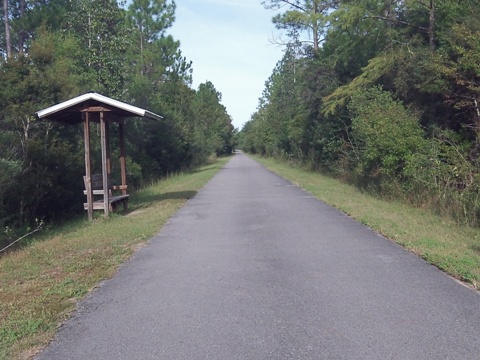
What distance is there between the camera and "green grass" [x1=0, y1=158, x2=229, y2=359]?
509cm

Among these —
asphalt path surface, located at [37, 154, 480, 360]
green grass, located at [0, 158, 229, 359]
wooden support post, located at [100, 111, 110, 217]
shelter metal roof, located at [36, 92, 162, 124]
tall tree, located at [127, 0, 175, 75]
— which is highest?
tall tree, located at [127, 0, 175, 75]

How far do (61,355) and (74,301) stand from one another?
1.66 meters

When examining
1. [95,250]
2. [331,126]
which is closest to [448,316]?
[95,250]

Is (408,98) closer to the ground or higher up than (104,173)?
higher up

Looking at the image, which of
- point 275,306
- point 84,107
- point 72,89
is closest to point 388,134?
point 84,107

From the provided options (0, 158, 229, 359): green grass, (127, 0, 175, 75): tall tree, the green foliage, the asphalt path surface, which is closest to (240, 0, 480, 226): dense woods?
the green foliage

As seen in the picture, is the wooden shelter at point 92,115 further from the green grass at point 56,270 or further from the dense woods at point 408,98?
the dense woods at point 408,98

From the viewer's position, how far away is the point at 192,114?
48.1 metres

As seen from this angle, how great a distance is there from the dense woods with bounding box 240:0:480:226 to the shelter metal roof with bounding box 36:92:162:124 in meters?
8.26

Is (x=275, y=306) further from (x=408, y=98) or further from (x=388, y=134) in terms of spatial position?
(x=408, y=98)

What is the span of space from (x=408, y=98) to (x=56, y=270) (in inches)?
650

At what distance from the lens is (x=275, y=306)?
566 cm

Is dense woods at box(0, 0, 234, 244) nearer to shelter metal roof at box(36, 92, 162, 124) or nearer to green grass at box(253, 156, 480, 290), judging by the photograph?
shelter metal roof at box(36, 92, 162, 124)

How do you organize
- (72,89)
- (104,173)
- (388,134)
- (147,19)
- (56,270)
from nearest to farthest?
(56,270), (104,173), (388,134), (72,89), (147,19)
